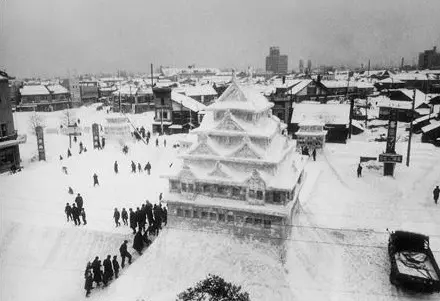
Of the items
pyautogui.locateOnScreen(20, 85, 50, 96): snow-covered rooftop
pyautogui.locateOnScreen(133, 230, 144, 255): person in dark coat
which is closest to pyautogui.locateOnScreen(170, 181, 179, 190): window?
pyautogui.locateOnScreen(133, 230, 144, 255): person in dark coat

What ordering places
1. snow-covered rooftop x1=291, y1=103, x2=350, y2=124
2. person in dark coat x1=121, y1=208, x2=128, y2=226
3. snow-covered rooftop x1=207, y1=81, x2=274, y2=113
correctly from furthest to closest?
snow-covered rooftop x1=291, y1=103, x2=350, y2=124 → person in dark coat x1=121, y1=208, x2=128, y2=226 → snow-covered rooftop x1=207, y1=81, x2=274, y2=113

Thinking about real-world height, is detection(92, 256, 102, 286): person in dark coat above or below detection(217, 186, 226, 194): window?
below

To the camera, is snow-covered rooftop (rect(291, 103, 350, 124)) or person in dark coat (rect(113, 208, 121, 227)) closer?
person in dark coat (rect(113, 208, 121, 227))

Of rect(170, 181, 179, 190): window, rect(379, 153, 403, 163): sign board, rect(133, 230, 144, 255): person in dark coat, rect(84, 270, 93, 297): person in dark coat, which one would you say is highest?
rect(170, 181, 179, 190): window

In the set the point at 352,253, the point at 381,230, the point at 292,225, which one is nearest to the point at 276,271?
the point at 292,225

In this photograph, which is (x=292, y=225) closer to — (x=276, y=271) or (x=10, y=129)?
(x=276, y=271)

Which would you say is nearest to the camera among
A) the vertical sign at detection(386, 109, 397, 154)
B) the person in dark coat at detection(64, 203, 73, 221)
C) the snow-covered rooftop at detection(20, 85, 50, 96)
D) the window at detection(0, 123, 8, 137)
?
the person in dark coat at detection(64, 203, 73, 221)

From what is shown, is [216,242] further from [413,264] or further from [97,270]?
[413,264]

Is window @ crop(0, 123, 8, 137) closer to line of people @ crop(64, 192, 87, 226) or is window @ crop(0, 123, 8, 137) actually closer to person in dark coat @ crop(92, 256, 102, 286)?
line of people @ crop(64, 192, 87, 226)

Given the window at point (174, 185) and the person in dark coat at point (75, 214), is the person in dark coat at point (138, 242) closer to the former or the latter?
the window at point (174, 185)
